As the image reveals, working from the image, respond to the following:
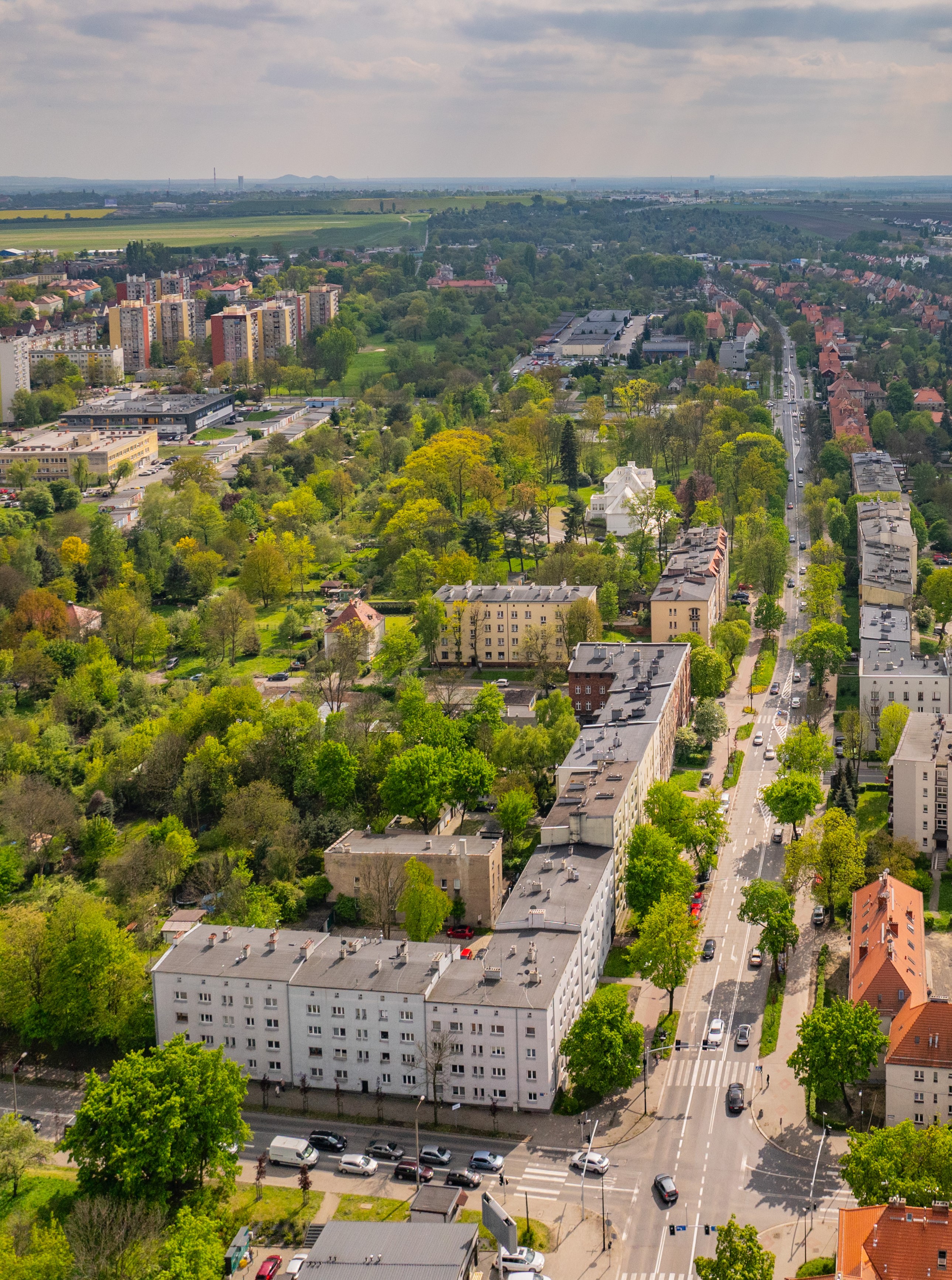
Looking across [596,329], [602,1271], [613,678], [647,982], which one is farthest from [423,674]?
[596,329]

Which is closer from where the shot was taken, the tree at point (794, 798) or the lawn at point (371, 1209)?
the lawn at point (371, 1209)

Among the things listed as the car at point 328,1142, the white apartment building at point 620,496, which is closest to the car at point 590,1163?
the car at point 328,1142

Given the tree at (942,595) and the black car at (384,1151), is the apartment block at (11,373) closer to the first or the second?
the tree at (942,595)

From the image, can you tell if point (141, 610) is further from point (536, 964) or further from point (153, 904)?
point (536, 964)

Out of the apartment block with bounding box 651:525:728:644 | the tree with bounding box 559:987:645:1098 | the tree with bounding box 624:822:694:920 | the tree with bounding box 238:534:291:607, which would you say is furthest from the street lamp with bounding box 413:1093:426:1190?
the tree with bounding box 238:534:291:607

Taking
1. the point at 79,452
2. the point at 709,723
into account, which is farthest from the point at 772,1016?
the point at 79,452

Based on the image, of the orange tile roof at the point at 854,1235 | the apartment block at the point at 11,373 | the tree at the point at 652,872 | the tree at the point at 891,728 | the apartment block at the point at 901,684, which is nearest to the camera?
the orange tile roof at the point at 854,1235

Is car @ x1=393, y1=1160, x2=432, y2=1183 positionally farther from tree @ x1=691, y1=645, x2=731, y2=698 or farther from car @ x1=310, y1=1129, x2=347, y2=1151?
tree @ x1=691, y1=645, x2=731, y2=698
